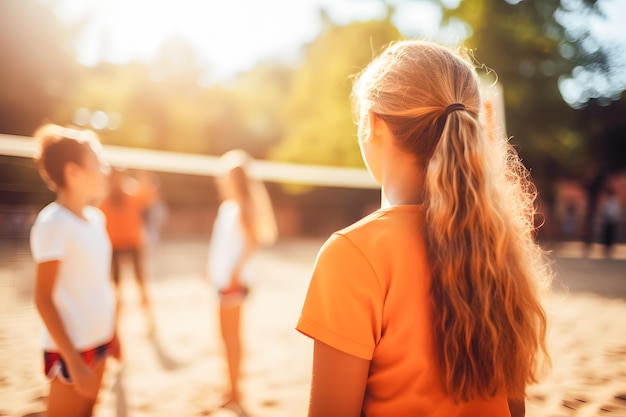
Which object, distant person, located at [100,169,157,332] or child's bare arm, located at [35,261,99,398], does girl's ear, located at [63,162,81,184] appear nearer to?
child's bare arm, located at [35,261,99,398]

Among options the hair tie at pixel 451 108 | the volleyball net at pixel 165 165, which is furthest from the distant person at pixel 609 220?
the hair tie at pixel 451 108

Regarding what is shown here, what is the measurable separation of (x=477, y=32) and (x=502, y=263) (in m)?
17.7

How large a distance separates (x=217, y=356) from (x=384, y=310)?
4.28m

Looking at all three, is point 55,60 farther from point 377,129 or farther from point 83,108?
point 377,129

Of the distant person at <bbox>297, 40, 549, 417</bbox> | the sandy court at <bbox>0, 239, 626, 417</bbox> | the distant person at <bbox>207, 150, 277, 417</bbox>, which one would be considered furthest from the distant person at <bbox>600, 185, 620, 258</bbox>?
the distant person at <bbox>297, 40, 549, 417</bbox>

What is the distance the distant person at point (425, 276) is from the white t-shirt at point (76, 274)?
4.86ft

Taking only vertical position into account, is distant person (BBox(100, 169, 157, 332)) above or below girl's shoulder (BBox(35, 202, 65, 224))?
below

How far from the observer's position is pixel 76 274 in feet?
7.14

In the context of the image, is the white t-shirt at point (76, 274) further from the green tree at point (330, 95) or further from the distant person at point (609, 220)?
the distant person at point (609, 220)

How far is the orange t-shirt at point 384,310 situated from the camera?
106 cm

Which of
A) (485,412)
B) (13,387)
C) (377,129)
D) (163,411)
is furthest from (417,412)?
(13,387)

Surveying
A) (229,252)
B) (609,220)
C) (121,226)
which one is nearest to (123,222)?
(121,226)

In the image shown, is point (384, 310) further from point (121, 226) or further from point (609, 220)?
point (609, 220)

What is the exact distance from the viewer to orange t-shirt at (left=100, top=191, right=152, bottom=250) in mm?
5604
